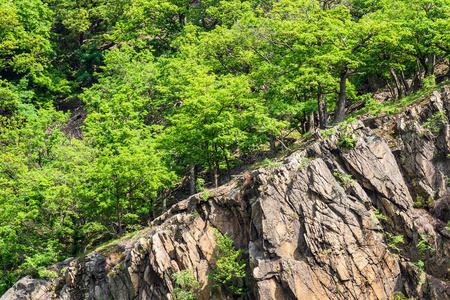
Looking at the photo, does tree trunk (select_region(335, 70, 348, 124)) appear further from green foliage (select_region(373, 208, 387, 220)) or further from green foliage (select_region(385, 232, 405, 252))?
green foliage (select_region(385, 232, 405, 252))

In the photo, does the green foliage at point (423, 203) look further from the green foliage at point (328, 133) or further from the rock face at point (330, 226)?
the green foliage at point (328, 133)

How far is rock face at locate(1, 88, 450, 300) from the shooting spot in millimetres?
18875

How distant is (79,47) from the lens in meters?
60.1

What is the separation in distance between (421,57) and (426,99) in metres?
5.43

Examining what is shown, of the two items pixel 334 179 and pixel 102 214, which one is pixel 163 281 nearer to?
pixel 102 214

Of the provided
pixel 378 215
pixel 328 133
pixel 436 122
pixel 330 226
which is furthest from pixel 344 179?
pixel 436 122

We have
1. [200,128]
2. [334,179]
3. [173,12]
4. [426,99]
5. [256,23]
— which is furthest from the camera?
[173,12]

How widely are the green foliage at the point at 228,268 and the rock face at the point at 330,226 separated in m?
0.39

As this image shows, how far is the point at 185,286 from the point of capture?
68.0 ft

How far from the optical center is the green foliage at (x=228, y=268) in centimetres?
1975

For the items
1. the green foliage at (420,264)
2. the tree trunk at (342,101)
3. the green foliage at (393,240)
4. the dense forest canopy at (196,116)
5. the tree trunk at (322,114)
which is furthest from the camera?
the tree trunk at (322,114)

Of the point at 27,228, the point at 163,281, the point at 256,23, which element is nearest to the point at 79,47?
the point at 256,23

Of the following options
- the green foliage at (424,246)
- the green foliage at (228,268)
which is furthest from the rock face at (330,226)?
the green foliage at (228,268)

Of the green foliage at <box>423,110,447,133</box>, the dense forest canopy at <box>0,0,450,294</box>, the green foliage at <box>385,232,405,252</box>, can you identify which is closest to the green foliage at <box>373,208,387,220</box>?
the green foliage at <box>385,232,405,252</box>
